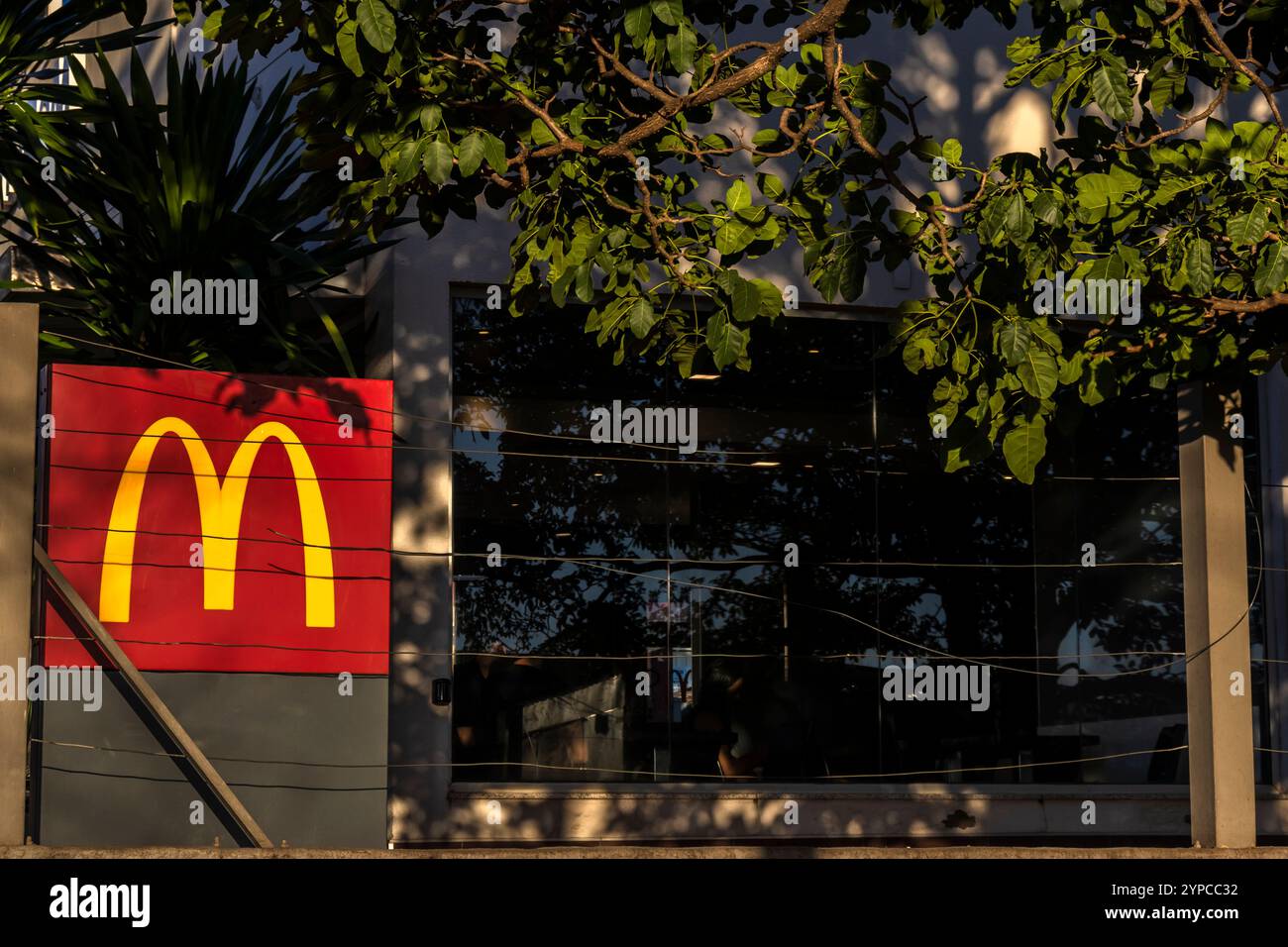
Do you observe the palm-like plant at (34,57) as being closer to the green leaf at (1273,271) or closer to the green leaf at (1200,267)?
the green leaf at (1200,267)

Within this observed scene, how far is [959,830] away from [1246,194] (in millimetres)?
5796

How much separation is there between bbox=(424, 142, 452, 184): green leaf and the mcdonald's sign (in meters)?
1.36

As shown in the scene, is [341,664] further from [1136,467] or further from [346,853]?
[1136,467]

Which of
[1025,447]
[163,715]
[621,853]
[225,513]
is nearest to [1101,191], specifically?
[1025,447]

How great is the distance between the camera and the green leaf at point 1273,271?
4.23 m

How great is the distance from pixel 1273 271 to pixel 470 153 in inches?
88.0

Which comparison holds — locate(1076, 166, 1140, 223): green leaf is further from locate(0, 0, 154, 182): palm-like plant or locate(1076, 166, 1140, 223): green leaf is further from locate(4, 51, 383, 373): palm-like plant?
locate(0, 0, 154, 182): palm-like plant

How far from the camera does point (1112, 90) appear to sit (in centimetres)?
451

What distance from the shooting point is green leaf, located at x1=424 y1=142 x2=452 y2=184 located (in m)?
4.46

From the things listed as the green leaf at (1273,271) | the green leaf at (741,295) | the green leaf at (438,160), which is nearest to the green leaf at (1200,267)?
the green leaf at (1273,271)

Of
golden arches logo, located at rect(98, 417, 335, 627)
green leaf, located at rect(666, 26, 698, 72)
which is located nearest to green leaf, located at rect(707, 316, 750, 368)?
green leaf, located at rect(666, 26, 698, 72)

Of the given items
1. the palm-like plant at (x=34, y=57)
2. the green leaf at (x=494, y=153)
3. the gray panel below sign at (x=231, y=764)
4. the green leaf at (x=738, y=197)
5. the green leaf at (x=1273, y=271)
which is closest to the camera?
the green leaf at (x=1273, y=271)

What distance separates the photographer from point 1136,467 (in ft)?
33.1
